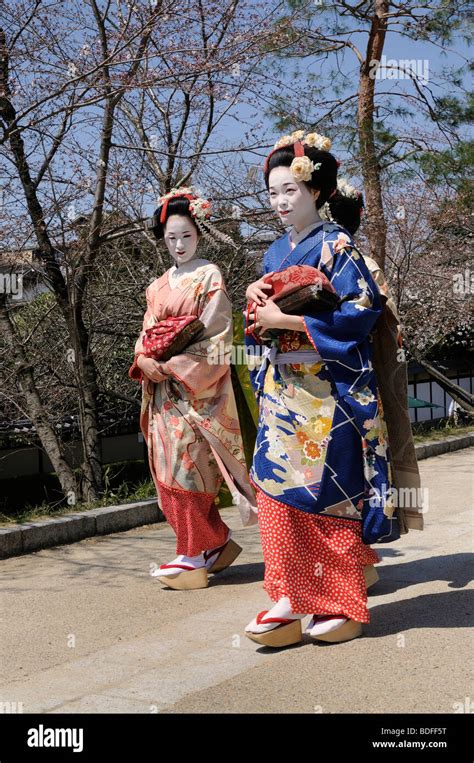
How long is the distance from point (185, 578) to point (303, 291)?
6.46 feet

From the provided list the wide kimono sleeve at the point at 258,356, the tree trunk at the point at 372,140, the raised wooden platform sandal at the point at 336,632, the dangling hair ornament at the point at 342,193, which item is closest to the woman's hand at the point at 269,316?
the wide kimono sleeve at the point at 258,356

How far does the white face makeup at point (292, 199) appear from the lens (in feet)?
14.5

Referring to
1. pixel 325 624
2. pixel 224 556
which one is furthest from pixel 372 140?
pixel 325 624

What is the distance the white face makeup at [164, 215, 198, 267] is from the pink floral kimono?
0.35 ft

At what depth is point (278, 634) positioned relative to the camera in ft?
13.6

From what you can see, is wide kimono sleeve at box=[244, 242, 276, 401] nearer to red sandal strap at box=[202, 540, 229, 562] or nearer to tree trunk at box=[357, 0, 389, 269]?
red sandal strap at box=[202, 540, 229, 562]

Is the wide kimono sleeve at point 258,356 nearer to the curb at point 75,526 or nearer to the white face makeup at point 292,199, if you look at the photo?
the white face makeup at point 292,199

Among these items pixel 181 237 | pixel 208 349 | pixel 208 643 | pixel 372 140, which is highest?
pixel 372 140

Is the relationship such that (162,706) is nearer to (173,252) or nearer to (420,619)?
(420,619)

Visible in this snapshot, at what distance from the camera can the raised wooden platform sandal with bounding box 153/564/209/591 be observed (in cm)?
534

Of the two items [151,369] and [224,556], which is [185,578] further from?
[151,369]

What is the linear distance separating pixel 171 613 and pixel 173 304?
5.73ft

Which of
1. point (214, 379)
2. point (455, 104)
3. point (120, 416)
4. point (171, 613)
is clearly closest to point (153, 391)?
point (214, 379)

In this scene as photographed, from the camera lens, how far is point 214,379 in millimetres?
5453
